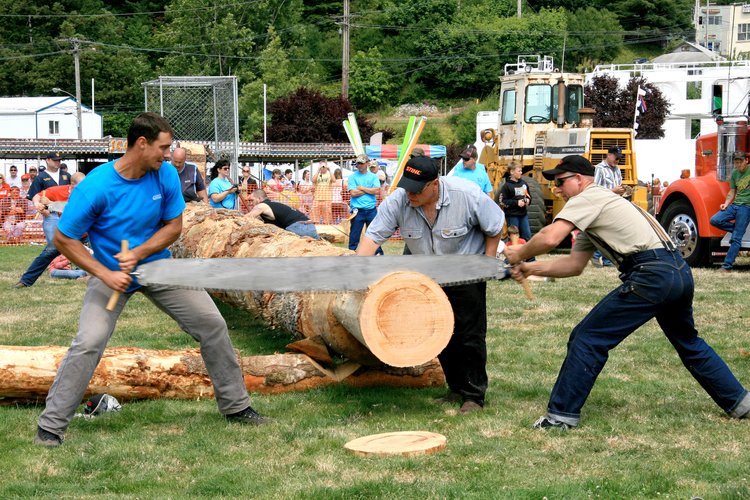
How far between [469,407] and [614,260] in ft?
4.62

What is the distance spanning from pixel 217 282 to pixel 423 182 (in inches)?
59.9

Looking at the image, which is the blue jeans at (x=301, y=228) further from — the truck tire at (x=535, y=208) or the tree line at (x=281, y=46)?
the tree line at (x=281, y=46)

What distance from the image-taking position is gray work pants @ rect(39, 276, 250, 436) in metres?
5.81

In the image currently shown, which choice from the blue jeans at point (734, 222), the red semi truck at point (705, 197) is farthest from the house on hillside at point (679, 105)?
the blue jeans at point (734, 222)

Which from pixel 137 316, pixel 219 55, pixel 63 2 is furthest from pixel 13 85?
pixel 137 316

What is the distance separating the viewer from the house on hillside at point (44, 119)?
60.0 m

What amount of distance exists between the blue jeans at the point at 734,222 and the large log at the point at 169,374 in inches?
338

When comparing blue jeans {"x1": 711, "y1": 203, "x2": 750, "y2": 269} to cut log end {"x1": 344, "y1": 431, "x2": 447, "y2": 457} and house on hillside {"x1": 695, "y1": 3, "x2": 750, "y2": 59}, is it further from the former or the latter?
house on hillside {"x1": 695, "y1": 3, "x2": 750, "y2": 59}

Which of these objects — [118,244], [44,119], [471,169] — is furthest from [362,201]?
[44,119]

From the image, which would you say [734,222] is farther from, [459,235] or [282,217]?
[459,235]

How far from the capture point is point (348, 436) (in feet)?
20.0

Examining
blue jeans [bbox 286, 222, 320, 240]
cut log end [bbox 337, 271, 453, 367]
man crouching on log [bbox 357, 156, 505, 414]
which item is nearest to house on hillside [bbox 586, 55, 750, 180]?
blue jeans [bbox 286, 222, 320, 240]

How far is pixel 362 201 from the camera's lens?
51.0 ft

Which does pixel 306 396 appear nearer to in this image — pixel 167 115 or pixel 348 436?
pixel 348 436
